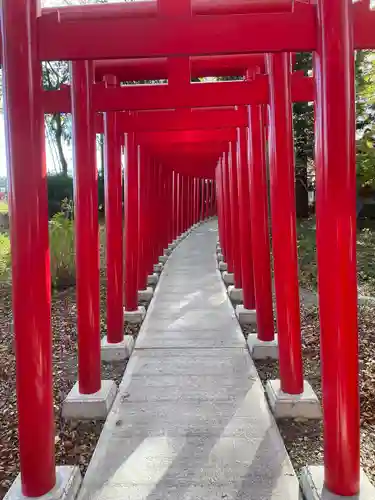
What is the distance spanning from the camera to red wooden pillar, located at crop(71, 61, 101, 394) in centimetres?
398

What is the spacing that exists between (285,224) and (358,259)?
26.4ft

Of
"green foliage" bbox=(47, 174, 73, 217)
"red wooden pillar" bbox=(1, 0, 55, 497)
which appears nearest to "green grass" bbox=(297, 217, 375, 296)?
"red wooden pillar" bbox=(1, 0, 55, 497)

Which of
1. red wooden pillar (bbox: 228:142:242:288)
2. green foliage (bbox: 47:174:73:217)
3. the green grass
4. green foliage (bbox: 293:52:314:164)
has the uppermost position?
green foliage (bbox: 293:52:314:164)

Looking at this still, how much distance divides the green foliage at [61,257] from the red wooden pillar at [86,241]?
5043 millimetres

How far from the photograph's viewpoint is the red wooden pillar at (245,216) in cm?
658

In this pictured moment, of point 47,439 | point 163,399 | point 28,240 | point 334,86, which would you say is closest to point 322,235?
point 334,86

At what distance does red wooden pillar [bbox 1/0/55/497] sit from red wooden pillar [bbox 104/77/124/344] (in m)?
2.47

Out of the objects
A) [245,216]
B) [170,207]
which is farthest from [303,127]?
[245,216]

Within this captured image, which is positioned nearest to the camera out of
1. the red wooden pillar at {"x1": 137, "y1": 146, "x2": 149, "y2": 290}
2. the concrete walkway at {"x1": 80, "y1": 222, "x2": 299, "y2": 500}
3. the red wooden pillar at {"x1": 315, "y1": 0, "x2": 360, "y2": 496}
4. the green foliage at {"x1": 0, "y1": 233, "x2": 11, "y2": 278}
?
the red wooden pillar at {"x1": 315, "y1": 0, "x2": 360, "y2": 496}

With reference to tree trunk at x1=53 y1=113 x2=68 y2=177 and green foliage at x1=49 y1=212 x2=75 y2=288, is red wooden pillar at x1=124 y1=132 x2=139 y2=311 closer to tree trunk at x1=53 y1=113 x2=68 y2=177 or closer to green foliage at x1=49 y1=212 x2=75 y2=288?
green foliage at x1=49 y1=212 x2=75 y2=288

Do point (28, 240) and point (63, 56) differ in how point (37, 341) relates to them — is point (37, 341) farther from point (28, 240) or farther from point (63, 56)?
point (63, 56)

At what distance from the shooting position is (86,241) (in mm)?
4121

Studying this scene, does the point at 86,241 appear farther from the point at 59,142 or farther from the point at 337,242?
the point at 59,142

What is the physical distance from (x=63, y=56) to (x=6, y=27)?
322mm
